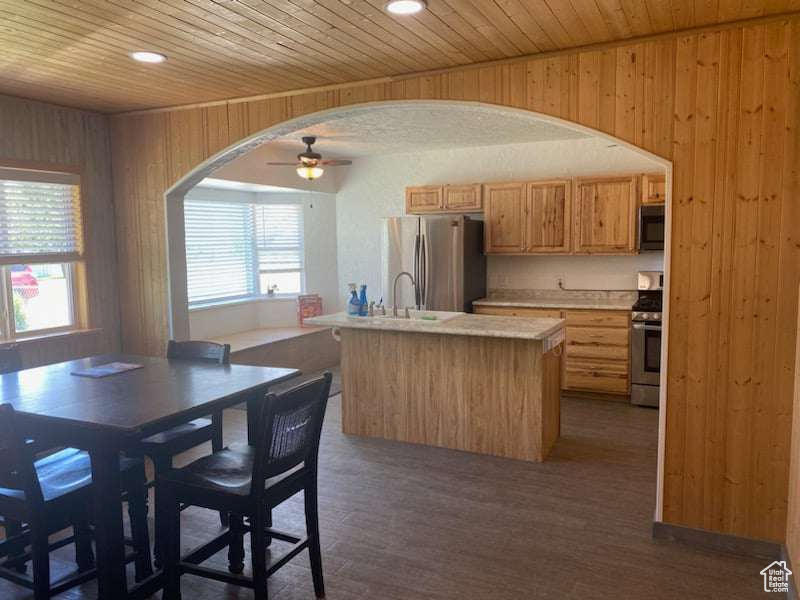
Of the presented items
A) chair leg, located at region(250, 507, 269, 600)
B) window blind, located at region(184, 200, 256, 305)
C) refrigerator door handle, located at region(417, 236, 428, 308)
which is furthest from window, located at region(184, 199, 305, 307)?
chair leg, located at region(250, 507, 269, 600)

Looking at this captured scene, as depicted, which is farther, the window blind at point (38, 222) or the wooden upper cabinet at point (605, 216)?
the wooden upper cabinet at point (605, 216)

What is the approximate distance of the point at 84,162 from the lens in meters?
4.59

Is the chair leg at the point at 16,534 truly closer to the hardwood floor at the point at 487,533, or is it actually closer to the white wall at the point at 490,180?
the hardwood floor at the point at 487,533

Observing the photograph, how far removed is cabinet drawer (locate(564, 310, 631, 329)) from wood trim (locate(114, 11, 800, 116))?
9.92 ft

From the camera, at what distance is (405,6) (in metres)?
2.58

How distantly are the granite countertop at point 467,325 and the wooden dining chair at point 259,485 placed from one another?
171cm

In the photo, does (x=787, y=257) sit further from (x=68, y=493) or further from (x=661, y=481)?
(x=68, y=493)

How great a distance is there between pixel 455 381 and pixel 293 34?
8.17 feet

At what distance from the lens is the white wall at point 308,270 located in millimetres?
7242

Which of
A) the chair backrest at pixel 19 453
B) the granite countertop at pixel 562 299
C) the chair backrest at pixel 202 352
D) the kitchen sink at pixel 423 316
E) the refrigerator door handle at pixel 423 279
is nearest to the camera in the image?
the chair backrest at pixel 19 453

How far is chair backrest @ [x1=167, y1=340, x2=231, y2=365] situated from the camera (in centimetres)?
327

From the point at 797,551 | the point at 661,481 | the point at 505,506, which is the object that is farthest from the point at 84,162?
the point at 797,551

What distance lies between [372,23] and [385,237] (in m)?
3.87

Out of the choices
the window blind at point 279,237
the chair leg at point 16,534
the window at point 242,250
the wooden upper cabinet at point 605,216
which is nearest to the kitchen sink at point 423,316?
the wooden upper cabinet at point 605,216
